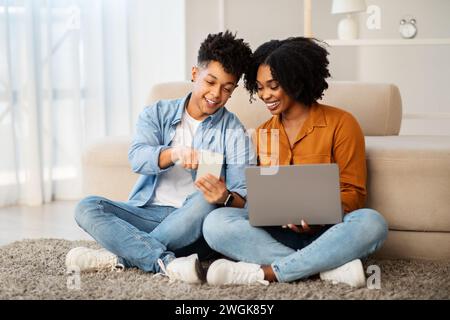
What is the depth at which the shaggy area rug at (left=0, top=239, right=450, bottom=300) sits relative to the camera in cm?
168

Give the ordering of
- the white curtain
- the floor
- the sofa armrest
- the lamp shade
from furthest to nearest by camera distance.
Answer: the lamp shade < the white curtain < the floor < the sofa armrest

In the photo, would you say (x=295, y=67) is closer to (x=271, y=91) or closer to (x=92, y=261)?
(x=271, y=91)

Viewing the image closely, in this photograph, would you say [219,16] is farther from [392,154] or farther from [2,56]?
[392,154]

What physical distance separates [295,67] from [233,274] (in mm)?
586

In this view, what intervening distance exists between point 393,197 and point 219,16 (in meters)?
1.85

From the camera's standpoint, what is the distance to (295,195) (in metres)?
1.75

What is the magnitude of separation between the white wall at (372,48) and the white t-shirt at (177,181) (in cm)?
176

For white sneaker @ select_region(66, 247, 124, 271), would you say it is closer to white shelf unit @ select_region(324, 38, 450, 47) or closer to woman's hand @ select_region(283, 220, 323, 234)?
woman's hand @ select_region(283, 220, 323, 234)

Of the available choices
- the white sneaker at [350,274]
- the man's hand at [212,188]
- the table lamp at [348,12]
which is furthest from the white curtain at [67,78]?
the white sneaker at [350,274]

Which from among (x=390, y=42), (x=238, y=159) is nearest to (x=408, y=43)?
(x=390, y=42)

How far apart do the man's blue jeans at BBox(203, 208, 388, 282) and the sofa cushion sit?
297 millimetres

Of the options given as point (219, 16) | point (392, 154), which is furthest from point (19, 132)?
point (392, 154)

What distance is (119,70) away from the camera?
A: 139 inches

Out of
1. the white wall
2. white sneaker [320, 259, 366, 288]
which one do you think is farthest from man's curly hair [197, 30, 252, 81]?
the white wall
